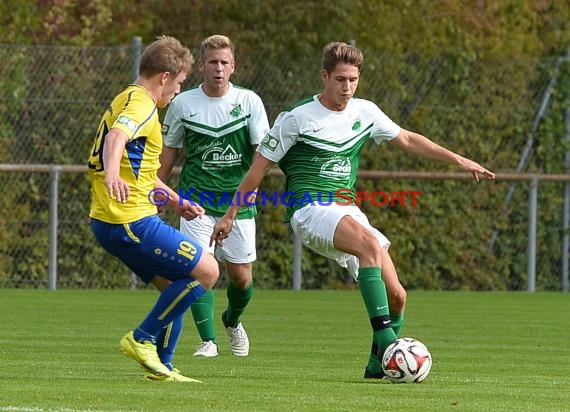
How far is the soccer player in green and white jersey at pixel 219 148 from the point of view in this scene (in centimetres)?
1005

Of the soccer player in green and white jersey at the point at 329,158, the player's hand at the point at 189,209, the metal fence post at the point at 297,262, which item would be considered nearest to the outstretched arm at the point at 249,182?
the soccer player in green and white jersey at the point at 329,158

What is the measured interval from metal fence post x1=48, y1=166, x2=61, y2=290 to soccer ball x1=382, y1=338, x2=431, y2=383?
30.2ft

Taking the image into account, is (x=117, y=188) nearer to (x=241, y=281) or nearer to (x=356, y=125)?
(x=356, y=125)

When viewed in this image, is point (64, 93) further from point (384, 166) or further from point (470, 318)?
point (470, 318)

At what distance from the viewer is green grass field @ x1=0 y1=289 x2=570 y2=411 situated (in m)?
6.90

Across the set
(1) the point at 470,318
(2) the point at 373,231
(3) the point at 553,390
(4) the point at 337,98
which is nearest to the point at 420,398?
(3) the point at 553,390

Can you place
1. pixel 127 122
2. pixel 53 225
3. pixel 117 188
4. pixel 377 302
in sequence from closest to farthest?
pixel 117 188, pixel 127 122, pixel 377 302, pixel 53 225

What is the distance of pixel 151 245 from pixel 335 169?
1.63 meters

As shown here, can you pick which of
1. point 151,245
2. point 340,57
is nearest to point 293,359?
point 340,57

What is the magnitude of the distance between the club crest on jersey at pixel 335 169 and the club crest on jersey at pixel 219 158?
1510 mm

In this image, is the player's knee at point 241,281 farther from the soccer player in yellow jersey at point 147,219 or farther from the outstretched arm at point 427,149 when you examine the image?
the soccer player in yellow jersey at point 147,219

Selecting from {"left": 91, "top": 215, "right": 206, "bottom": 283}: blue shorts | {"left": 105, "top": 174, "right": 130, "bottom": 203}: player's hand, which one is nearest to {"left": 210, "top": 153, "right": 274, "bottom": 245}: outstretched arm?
{"left": 91, "top": 215, "right": 206, "bottom": 283}: blue shorts

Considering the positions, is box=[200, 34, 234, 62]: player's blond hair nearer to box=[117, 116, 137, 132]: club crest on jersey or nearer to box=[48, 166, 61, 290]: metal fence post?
box=[117, 116, 137, 132]: club crest on jersey

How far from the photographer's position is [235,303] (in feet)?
33.1
